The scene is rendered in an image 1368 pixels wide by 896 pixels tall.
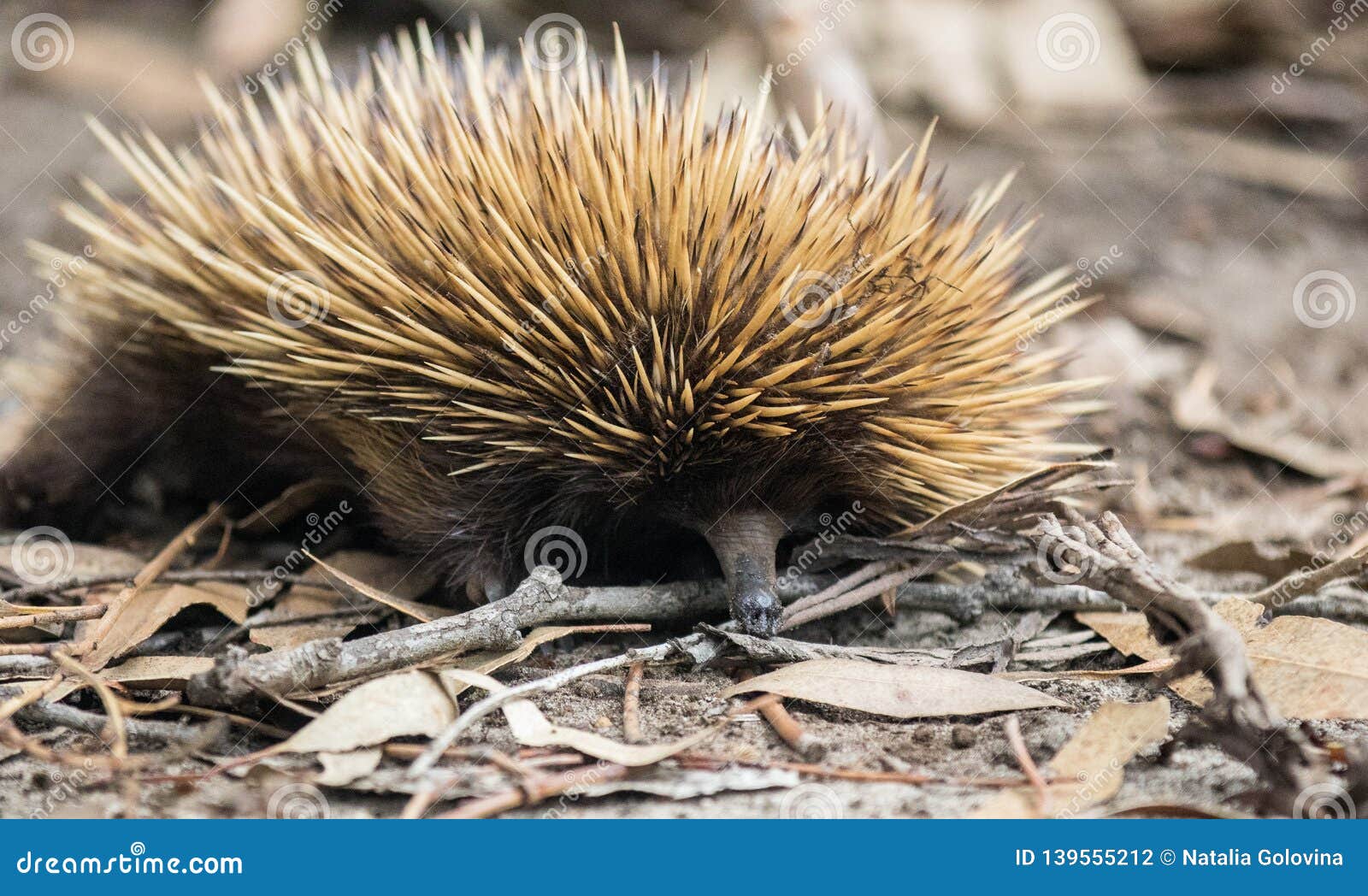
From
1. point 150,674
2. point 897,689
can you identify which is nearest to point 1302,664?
point 897,689

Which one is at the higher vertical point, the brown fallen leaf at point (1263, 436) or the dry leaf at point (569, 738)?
the brown fallen leaf at point (1263, 436)

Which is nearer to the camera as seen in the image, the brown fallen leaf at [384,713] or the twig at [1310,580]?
the brown fallen leaf at [384,713]

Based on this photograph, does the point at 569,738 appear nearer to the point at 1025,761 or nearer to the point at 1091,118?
the point at 1025,761

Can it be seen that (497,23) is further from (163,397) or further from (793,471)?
(793,471)

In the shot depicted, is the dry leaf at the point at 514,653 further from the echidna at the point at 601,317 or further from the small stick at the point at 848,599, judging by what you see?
the small stick at the point at 848,599

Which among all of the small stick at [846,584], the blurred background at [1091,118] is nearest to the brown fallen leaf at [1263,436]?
the blurred background at [1091,118]

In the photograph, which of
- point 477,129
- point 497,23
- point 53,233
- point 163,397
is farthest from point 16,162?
point 477,129
